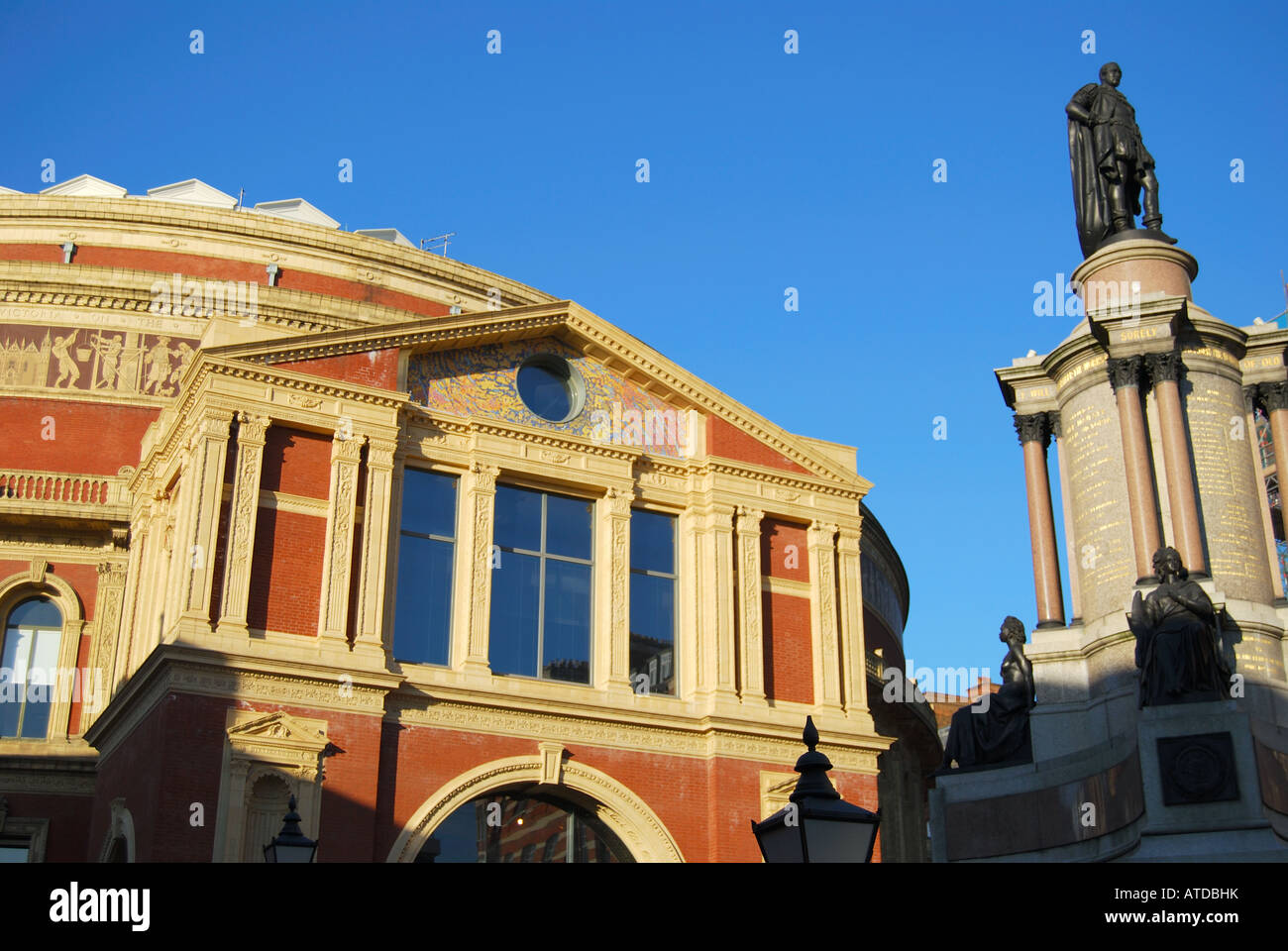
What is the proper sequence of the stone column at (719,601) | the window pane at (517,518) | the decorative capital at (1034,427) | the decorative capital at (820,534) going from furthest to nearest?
1. the decorative capital at (820,534)
2. the stone column at (719,601)
3. the window pane at (517,518)
4. the decorative capital at (1034,427)

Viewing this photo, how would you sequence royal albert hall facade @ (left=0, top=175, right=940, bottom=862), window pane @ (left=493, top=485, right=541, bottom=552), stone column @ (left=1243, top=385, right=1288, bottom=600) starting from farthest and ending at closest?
window pane @ (left=493, top=485, right=541, bottom=552) → royal albert hall facade @ (left=0, top=175, right=940, bottom=862) → stone column @ (left=1243, top=385, right=1288, bottom=600)

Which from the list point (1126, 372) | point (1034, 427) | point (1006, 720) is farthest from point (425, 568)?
point (1126, 372)

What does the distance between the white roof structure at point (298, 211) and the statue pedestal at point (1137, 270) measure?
33.5 metres

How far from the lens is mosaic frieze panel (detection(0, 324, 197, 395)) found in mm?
37562

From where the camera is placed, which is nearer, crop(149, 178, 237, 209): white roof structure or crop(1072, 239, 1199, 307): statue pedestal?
crop(1072, 239, 1199, 307): statue pedestal

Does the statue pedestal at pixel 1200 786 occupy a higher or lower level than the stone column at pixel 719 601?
lower

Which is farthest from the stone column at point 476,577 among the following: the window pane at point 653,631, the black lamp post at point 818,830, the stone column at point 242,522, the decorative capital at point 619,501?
the black lamp post at point 818,830

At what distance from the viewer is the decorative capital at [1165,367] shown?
2022 centimetres

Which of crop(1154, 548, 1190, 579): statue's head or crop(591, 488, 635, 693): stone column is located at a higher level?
crop(591, 488, 635, 693): stone column

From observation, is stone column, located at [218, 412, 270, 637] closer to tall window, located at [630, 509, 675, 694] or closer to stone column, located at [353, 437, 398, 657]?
stone column, located at [353, 437, 398, 657]

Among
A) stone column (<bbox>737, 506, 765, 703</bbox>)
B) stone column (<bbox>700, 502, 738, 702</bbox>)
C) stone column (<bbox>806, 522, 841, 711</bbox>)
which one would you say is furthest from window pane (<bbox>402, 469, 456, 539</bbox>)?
stone column (<bbox>806, 522, 841, 711</bbox>)

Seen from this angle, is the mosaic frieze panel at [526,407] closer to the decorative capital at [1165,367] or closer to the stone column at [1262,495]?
the decorative capital at [1165,367]
